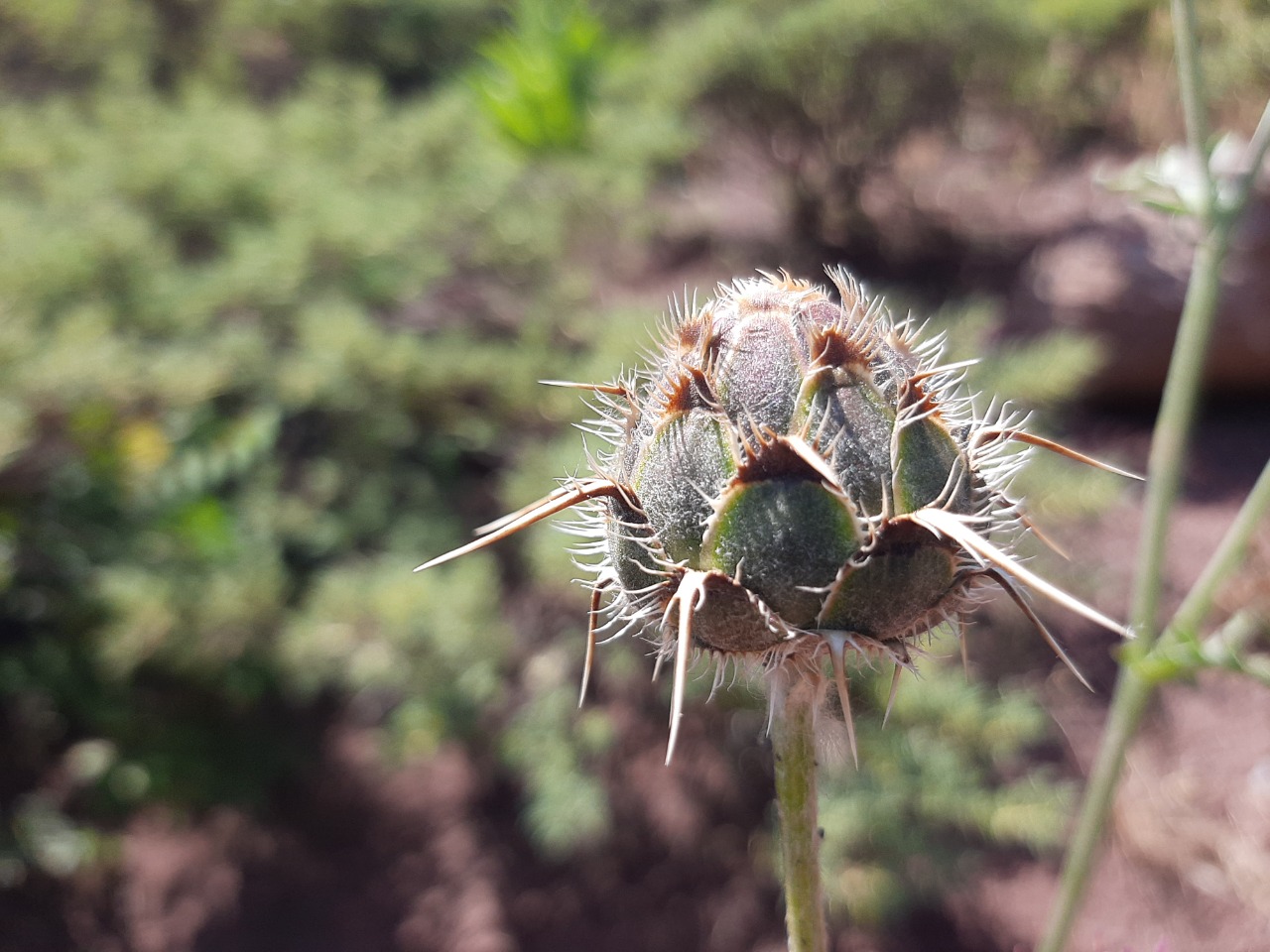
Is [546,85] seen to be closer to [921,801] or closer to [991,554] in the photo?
[921,801]

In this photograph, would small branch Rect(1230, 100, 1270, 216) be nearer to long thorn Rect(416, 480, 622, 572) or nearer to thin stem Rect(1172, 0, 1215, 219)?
thin stem Rect(1172, 0, 1215, 219)

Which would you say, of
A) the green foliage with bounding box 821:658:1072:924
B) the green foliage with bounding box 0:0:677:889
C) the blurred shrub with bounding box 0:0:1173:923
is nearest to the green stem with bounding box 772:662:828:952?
the green foliage with bounding box 821:658:1072:924

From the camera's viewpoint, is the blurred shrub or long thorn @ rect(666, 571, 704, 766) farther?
the blurred shrub

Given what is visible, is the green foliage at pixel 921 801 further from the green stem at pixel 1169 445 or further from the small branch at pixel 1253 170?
the small branch at pixel 1253 170

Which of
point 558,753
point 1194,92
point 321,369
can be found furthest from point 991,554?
point 321,369

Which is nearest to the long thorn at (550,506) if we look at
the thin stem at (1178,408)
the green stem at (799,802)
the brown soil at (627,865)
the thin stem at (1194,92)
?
the green stem at (799,802)
